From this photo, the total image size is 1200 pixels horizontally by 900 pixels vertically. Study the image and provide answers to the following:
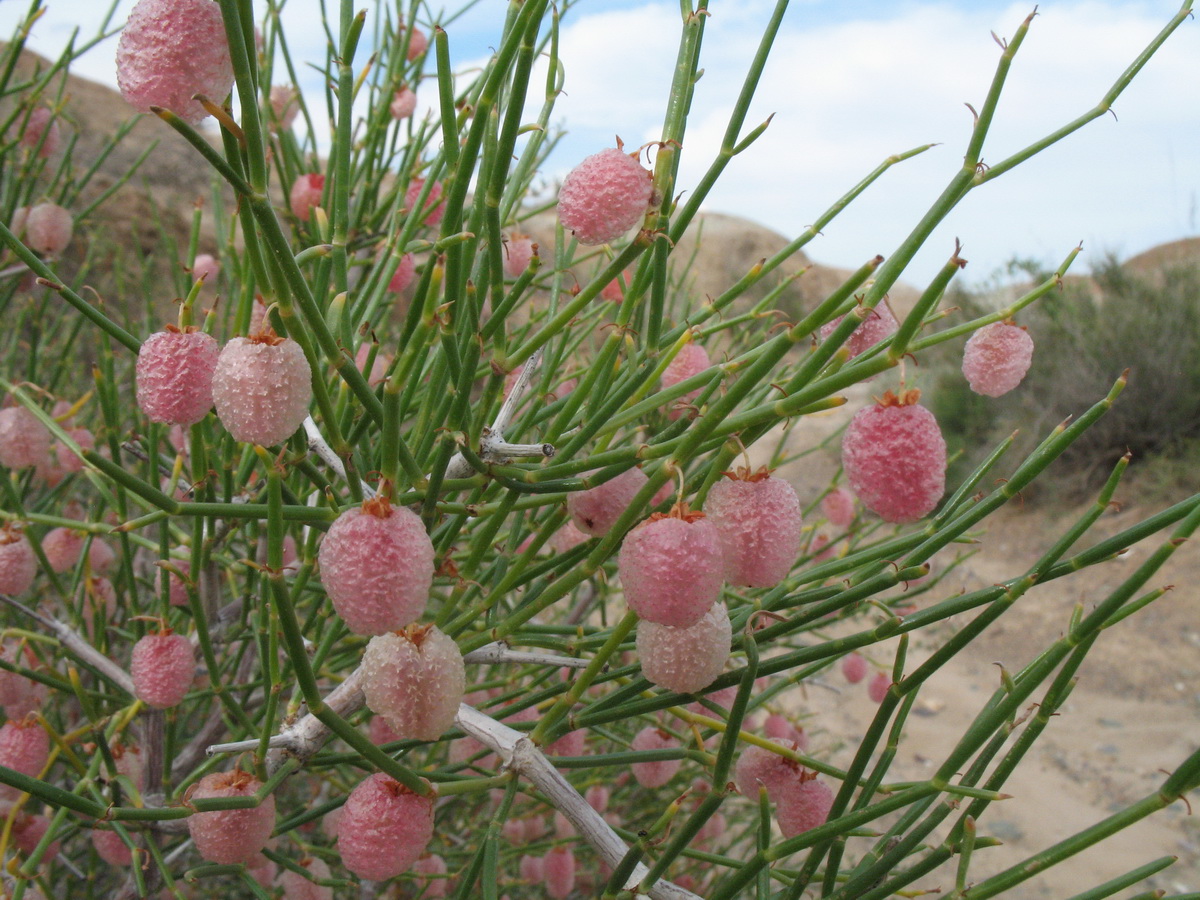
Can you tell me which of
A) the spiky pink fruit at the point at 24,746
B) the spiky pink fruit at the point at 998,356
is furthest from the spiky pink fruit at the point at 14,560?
the spiky pink fruit at the point at 998,356

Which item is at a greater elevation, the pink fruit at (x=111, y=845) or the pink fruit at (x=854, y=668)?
the pink fruit at (x=854, y=668)

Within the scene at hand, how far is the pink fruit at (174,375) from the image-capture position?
61 centimetres

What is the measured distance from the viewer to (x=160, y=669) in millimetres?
886

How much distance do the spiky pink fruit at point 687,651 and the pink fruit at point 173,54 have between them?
0.43 m

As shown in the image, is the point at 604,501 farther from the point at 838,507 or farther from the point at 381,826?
the point at 838,507

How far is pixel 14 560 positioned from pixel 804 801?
3.09 feet

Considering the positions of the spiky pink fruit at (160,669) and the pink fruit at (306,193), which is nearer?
the spiky pink fruit at (160,669)

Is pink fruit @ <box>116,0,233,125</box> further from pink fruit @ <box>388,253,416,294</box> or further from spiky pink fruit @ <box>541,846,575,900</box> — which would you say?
spiky pink fruit @ <box>541,846,575,900</box>

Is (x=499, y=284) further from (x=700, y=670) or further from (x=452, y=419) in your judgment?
(x=700, y=670)

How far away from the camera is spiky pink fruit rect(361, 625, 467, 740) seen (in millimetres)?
580

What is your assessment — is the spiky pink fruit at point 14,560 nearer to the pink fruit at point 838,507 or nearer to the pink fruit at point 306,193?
the pink fruit at point 306,193

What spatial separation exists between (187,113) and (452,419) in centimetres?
25

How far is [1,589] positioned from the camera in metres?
1.06

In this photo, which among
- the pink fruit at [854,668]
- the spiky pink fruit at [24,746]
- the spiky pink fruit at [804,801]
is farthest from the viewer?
the pink fruit at [854,668]
